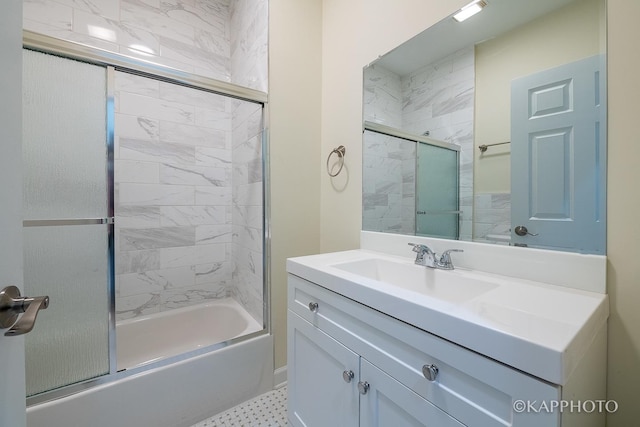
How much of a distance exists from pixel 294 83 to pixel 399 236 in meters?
1.23

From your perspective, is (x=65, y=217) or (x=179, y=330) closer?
(x=65, y=217)

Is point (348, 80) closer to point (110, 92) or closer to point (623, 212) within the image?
point (110, 92)

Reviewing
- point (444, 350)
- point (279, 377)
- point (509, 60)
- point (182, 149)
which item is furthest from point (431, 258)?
point (182, 149)

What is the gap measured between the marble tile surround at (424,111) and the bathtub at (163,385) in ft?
3.66

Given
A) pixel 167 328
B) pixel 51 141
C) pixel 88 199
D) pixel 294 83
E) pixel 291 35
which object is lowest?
pixel 167 328

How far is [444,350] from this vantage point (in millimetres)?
604

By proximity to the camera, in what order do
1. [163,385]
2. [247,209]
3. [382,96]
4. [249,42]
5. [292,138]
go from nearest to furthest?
[163,385], [382,96], [292,138], [249,42], [247,209]

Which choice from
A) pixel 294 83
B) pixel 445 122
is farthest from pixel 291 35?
pixel 445 122

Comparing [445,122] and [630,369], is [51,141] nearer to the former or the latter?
[445,122]

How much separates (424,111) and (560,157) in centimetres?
58

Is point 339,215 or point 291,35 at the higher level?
point 291,35

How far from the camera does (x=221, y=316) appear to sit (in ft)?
7.27

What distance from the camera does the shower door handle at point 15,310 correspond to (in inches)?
17.1

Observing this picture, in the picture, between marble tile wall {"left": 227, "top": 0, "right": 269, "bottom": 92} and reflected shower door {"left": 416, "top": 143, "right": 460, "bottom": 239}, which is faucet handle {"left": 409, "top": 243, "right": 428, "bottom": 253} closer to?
reflected shower door {"left": 416, "top": 143, "right": 460, "bottom": 239}
